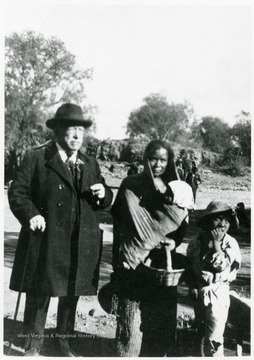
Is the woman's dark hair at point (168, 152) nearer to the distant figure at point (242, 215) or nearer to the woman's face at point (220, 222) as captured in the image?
the woman's face at point (220, 222)

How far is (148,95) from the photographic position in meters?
2.56

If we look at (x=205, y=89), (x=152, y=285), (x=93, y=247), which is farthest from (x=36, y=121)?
(x=152, y=285)

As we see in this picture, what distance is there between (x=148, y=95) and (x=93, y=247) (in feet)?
3.44

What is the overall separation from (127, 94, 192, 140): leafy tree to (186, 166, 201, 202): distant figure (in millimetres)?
263

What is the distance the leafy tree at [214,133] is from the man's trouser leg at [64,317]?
1.38 m

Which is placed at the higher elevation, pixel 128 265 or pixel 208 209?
pixel 208 209

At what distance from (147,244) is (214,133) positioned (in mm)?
993

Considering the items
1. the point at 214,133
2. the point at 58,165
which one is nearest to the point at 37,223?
the point at 58,165

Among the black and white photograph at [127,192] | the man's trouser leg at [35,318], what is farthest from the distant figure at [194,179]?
the man's trouser leg at [35,318]

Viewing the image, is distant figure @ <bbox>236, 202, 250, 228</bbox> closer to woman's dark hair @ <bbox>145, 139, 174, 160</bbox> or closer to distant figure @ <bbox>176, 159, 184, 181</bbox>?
distant figure @ <bbox>176, 159, 184, 181</bbox>

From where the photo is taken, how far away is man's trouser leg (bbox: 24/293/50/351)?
7.30 ft

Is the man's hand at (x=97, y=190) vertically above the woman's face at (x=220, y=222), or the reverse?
the man's hand at (x=97, y=190)

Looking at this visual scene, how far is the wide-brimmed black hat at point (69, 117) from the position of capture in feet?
7.32

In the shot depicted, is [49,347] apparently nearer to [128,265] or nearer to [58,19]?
[128,265]
